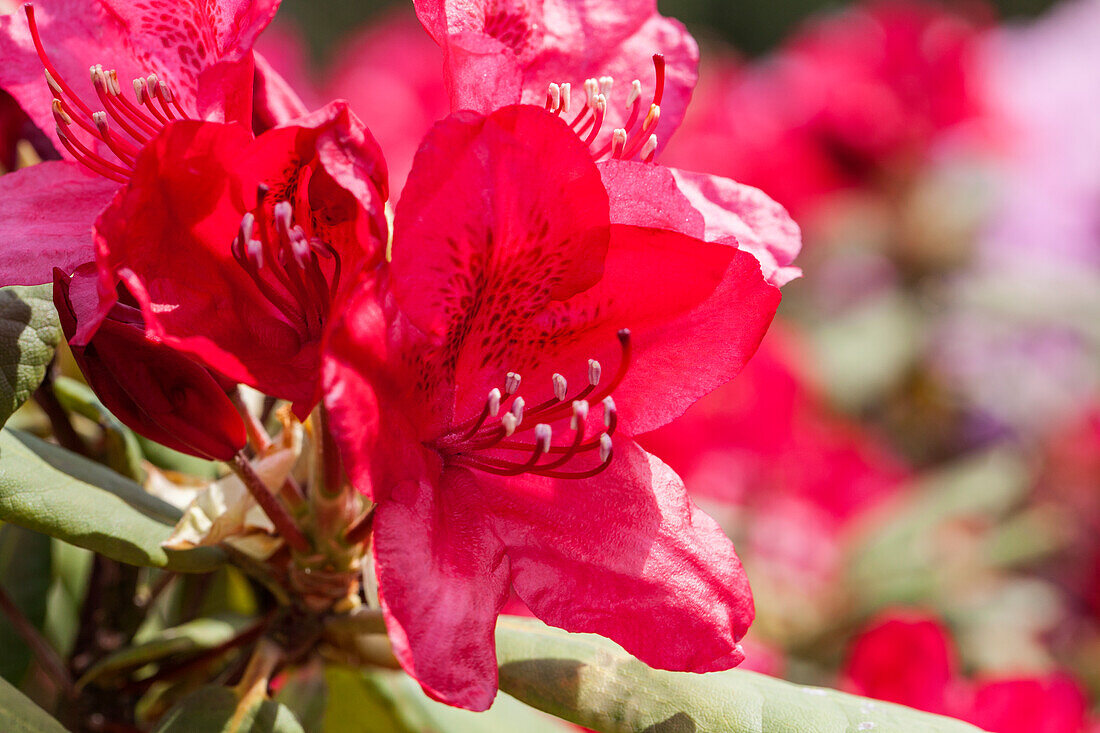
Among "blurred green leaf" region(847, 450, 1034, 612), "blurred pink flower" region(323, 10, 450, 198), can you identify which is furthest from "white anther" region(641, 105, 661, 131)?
"blurred pink flower" region(323, 10, 450, 198)

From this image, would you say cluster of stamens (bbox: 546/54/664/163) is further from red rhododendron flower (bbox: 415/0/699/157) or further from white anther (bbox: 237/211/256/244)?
white anther (bbox: 237/211/256/244)

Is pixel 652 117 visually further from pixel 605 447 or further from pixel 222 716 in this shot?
pixel 222 716

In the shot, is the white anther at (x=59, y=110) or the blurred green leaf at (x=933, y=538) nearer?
the white anther at (x=59, y=110)

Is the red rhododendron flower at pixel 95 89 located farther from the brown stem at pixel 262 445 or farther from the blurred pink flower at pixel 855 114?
the blurred pink flower at pixel 855 114

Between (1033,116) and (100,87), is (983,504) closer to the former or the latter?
(100,87)

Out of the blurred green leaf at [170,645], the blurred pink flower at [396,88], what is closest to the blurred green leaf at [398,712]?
the blurred green leaf at [170,645]

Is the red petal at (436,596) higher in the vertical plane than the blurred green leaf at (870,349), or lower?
higher

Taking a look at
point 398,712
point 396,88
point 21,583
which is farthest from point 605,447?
point 396,88

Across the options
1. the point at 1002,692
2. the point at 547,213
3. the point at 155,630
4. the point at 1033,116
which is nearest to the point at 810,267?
the point at 1033,116
